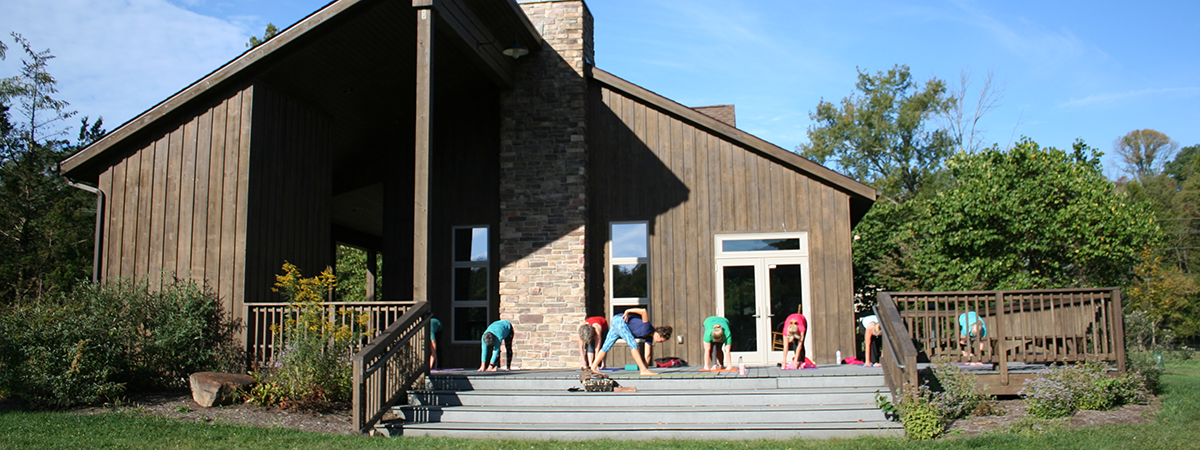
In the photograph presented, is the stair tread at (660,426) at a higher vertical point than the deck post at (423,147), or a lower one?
lower

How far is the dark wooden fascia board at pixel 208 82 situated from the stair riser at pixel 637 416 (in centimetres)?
470

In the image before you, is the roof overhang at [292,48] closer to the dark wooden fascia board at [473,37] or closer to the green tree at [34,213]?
the dark wooden fascia board at [473,37]

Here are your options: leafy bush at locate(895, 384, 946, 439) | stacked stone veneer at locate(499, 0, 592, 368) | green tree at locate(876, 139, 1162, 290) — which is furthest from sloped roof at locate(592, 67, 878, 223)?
leafy bush at locate(895, 384, 946, 439)

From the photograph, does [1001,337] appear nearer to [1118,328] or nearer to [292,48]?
[1118,328]

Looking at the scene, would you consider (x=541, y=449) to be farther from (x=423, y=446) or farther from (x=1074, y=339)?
(x=1074, y=339)

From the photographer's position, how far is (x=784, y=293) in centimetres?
1116

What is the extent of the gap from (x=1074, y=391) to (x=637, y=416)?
4.15 meters

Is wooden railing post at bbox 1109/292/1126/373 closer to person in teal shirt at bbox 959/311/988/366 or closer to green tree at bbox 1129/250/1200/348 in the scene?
person in teal shirt at bbox 959/311/988/366

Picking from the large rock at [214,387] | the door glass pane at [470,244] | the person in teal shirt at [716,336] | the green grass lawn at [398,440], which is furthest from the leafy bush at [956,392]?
the large rock at [214,387]

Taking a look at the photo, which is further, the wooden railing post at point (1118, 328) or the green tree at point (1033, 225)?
the green tree at point (1033, 225)

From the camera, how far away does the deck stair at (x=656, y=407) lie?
7.03 m

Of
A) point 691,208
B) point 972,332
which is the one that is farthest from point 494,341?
point 972,332

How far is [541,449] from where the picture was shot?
6449mm

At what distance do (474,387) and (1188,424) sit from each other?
6782 millimetres
